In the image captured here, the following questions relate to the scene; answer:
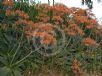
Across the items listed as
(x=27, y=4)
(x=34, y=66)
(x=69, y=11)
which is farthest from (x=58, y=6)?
(x=34, y=66)

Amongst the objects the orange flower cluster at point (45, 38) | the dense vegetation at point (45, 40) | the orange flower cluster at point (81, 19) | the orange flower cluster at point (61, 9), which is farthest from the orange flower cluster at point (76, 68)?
the orange flower cluster at point (45, 38)

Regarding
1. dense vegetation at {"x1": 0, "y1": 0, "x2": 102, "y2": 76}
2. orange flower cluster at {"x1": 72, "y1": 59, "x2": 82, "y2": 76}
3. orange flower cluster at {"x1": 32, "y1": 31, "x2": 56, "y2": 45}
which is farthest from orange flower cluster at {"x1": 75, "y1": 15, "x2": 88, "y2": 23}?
orange flower cluster at {"x1": 32, "y1": 31, "x2": 56, "y2": 45}

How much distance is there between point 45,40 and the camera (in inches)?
383

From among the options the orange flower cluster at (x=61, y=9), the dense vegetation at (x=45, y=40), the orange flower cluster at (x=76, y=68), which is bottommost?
the orange flower cluster at (x=76, y=68)

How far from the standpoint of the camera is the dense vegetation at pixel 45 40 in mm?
10195

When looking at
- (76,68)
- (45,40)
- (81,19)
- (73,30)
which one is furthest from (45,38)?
(81,19)

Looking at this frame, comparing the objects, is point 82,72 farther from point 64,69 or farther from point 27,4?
point 27,4

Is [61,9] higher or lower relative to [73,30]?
higher

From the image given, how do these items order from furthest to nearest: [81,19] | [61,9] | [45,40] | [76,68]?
1. [81,19]
2. [61,9]
3. [76,68]
4. [45,40]

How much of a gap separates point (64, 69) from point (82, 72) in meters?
0.60

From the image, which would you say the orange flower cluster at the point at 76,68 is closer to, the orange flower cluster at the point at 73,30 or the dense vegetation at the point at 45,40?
the dense vegetation at the point at 45,40

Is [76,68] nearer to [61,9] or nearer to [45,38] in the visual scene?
[61,9]

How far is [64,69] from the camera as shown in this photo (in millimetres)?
11219

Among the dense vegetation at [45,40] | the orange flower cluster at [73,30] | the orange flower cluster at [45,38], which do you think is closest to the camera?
the orange flower cluster at [45,38]
